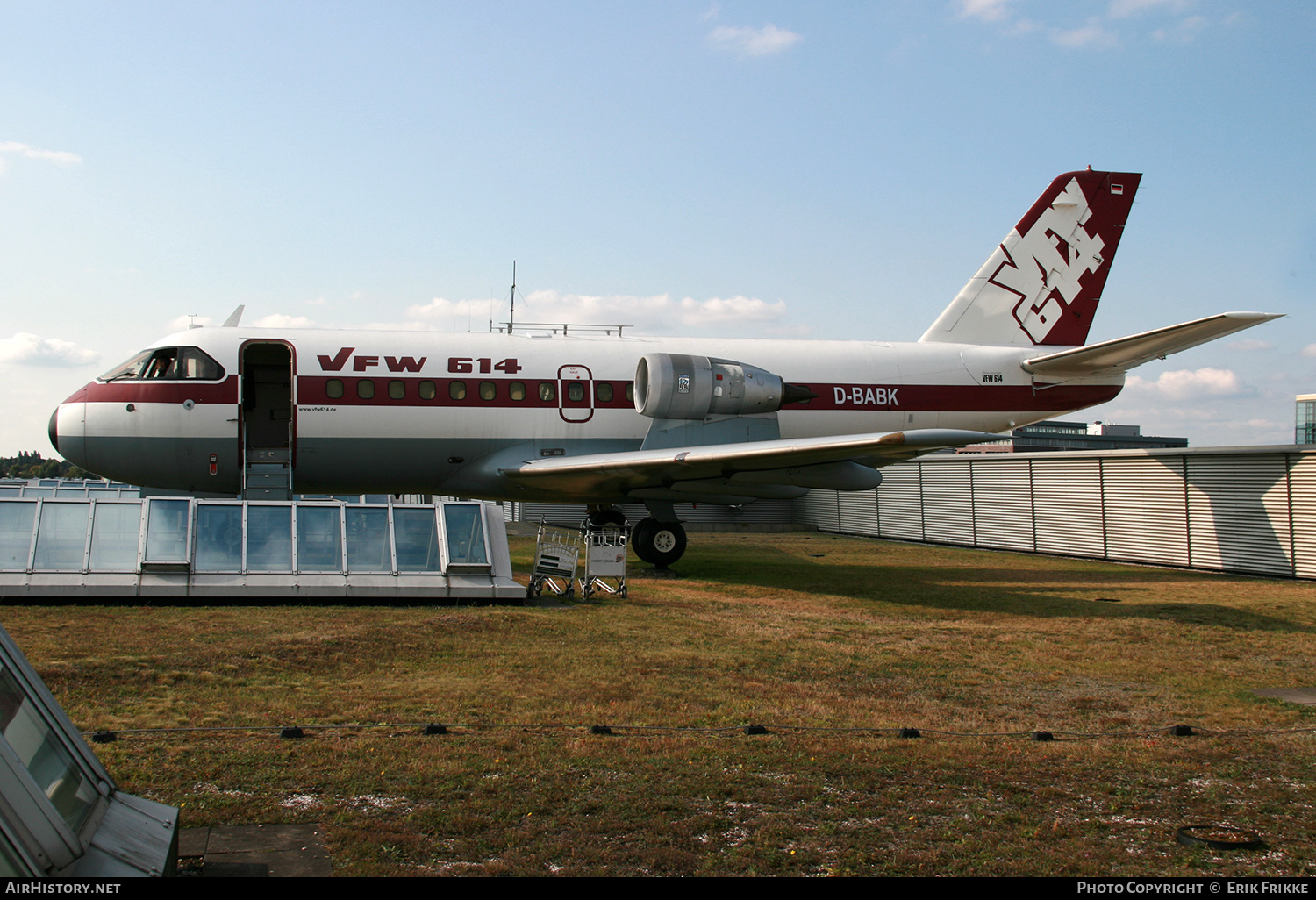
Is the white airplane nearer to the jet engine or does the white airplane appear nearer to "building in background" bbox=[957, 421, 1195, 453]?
the jet engine

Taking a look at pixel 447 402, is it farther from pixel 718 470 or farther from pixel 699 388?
pixel 718 470

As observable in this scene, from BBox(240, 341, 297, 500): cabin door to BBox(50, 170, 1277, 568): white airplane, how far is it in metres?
0.04

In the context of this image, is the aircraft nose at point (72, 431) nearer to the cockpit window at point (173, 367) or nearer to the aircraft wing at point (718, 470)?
the cockpit window at point (173, 367)

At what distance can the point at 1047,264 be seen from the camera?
787 inches

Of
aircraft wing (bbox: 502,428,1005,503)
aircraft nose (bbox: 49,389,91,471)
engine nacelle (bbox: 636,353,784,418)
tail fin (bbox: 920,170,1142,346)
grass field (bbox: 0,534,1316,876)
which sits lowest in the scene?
grass field (bbox: 0,534,1316,876)

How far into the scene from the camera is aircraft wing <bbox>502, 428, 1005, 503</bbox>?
14578mm

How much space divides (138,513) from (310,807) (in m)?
9.16

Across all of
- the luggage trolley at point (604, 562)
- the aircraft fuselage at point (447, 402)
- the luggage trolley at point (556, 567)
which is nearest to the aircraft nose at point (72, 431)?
the aircraft fuselage at point (447, 402)

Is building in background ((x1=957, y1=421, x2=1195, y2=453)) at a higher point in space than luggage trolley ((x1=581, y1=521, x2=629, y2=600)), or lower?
higher

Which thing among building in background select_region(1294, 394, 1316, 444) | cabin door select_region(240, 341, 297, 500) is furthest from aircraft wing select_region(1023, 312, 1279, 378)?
building in background select_region(1294, 394, 1316, 444)

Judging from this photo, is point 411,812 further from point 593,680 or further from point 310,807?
point 593,680

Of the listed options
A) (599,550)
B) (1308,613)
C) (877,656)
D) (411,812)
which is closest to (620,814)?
(411,812)

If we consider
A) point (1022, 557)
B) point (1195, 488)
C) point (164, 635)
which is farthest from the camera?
point (1022, 557)

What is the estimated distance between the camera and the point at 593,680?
7.89 m
